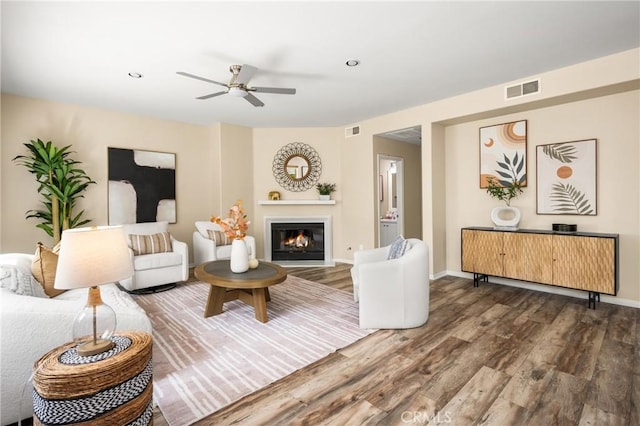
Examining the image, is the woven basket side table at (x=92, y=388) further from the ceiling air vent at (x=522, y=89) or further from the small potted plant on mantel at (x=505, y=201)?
the ceiling air vent at (x=522, y=89)

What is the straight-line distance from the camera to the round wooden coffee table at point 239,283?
9.75 ft

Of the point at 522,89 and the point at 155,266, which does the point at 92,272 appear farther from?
the point at 522,89

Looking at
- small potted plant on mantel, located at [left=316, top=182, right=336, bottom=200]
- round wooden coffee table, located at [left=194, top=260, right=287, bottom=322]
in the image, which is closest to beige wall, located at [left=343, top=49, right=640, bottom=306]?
small potted plant on mantel, located at [left=316, top=182, right=336, bottom=200]

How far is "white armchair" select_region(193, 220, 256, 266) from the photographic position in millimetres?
4863

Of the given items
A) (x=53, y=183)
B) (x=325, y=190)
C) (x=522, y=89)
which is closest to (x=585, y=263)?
(x=522, y=89)

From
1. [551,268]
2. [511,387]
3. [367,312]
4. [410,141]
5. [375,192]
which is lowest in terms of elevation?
[511,387]

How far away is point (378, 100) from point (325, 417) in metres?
4.02

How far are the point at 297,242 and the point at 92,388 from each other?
4.80 meters

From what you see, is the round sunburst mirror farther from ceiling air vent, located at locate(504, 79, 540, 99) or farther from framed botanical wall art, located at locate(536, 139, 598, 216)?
framed botanical wall art, located at locate(536, 139, 598, 216)

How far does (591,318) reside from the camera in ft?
10.3

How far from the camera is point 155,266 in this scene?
4.21m

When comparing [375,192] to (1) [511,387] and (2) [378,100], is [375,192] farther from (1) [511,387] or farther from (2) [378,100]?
(1) [511,387]

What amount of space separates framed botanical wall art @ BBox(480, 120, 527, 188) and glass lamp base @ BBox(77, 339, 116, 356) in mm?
4732

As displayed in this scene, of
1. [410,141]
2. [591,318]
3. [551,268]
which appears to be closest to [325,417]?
[591,318]
